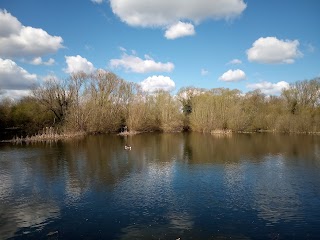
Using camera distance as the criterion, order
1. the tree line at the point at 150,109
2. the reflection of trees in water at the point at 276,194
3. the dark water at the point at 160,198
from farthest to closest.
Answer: the tree line at the point at 150,109 < the reflection of trees in water at the point at 276,194 < the dark water at the point at 160,198

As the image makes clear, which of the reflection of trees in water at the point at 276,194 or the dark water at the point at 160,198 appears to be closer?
the dark water at the point at 160,198

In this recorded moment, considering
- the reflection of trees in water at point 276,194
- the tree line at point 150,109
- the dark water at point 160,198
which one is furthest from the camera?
the tree line at point 150,109

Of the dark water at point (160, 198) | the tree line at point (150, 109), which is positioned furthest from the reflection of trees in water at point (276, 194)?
the tree line at point (150, 109)

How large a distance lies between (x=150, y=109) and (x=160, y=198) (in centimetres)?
4812

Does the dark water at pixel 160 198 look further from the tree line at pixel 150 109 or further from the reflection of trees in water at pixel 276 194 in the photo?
the tree line at pixel 150 109

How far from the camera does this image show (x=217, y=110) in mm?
55594

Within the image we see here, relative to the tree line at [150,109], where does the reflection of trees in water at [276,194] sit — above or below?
below

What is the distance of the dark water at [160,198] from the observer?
1084cm

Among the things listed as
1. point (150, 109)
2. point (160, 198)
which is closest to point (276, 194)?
point (160, 198)

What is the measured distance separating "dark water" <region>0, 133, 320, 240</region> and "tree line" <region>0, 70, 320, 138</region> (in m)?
26.7

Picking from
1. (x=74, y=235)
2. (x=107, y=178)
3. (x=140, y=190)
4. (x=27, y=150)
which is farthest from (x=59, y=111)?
(x=74, y=235)

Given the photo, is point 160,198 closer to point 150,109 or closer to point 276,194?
point 276,194

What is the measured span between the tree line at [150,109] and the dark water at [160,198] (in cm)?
2669

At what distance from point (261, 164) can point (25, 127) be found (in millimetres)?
41700
